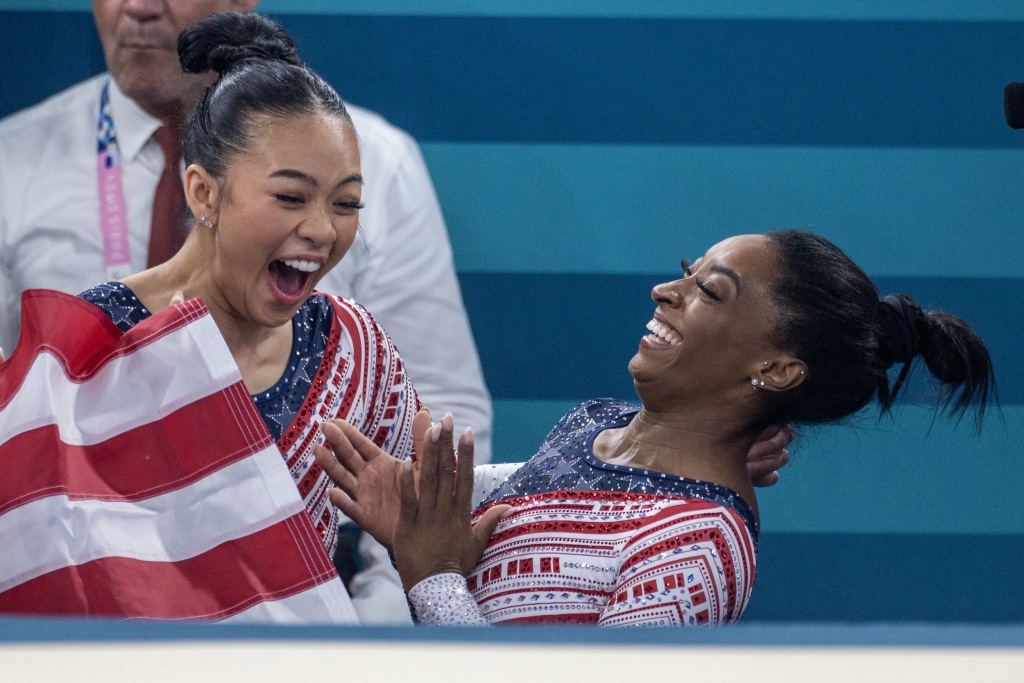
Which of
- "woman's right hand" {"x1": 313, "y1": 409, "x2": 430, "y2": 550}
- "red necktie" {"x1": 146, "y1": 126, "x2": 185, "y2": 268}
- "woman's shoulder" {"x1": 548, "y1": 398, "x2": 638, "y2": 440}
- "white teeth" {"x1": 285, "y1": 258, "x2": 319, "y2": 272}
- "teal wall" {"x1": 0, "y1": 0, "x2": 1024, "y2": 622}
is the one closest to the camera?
"woman's right hand" {"x1": 313, "y1": 409, "x2": 430, "y2": 550}

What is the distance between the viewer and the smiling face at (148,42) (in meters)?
2.37

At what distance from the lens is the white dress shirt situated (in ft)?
8.00

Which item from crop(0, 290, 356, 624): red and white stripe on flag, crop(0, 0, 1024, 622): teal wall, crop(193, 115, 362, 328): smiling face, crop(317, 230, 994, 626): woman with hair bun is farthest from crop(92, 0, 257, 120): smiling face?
crop(317, 230, 994, 626): woman with hair bun

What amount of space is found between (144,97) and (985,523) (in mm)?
1971

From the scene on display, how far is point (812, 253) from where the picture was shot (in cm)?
151

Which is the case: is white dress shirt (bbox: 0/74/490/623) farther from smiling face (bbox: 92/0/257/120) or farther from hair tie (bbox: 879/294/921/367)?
hair tie (bbox: 879/294/921/367)

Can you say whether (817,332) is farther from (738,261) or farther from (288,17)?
(288,17)

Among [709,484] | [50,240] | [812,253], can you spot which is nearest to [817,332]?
[812,253]

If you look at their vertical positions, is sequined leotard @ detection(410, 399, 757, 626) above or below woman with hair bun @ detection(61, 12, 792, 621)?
below

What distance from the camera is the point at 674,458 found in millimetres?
1484

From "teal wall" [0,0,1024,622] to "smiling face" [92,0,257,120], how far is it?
0.30m

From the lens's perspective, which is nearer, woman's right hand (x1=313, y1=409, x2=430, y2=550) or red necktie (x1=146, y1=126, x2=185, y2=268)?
woman's right hand (x1=313, y1=409, x2=430, y2=550)

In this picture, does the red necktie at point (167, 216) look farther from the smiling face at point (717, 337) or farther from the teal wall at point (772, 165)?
the smiling face at point (717, 337)

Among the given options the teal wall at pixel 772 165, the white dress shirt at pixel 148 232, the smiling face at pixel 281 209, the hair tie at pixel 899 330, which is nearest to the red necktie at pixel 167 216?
the white dress shirt at pixel 148 232
